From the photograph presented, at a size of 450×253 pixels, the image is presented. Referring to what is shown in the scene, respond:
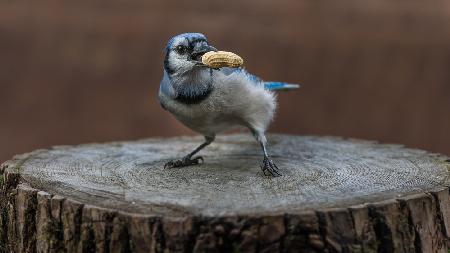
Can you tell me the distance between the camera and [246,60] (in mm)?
5145

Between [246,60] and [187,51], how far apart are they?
246 cm

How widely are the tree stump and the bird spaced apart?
135mm

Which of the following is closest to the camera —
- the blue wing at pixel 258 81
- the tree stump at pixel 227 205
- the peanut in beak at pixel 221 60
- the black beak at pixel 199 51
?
the tree stump at pixel 227 205

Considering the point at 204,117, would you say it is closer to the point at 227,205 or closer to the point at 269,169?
the point at 269,169

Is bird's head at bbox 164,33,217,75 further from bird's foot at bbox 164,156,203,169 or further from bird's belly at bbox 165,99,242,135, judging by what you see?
bird's foot at bbox 164,156,203,169

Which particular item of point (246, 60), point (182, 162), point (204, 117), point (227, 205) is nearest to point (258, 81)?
point (204, 117)

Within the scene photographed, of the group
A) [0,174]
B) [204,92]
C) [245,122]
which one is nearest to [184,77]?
[204,92]

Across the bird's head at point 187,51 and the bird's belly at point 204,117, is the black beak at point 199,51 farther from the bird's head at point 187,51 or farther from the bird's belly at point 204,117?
the bird's belly at point 204,117

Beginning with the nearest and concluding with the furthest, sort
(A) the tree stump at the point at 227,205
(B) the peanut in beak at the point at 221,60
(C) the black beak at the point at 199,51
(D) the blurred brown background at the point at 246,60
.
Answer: (A) the tree stump at the point at 227,205 → (B) the peanut in beak at the point at 221,60 → (C) the black beak at the point at 199,51 → (D) the blurred brown background at the point at 246,60

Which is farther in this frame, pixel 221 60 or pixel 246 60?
pixel 246 60

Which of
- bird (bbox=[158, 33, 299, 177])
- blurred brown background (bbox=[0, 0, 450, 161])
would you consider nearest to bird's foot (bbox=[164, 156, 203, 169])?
bird (bbox=[158, 33, 299, 177])

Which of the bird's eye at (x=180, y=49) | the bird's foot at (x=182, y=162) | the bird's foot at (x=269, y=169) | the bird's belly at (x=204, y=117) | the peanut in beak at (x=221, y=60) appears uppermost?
the bird's eye at (x=180, y=49)

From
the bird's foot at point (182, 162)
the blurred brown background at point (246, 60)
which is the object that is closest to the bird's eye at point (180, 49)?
the bird's foot at point (182, 162)

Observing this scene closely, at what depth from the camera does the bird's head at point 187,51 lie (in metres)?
2.68
